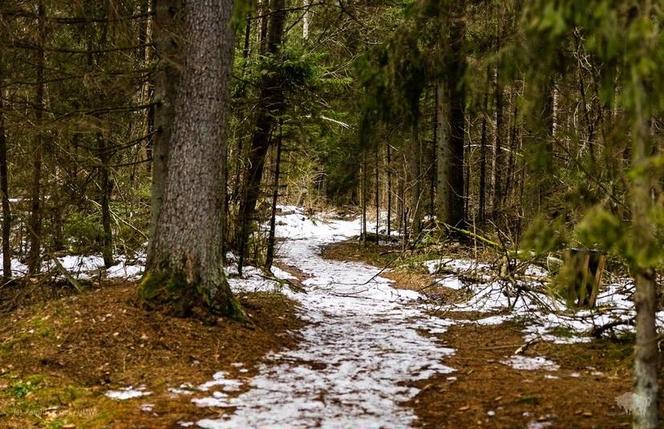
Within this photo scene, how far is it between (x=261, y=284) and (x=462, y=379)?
5248 mm

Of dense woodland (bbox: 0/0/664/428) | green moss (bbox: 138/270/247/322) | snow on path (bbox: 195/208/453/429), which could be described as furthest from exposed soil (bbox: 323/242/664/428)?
green moss (bbox: 138/270/247/322)

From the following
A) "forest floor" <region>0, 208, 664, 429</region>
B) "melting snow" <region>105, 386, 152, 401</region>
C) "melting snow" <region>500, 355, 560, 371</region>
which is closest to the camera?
"forest floor" <region>0, 208, 664, 429</region>

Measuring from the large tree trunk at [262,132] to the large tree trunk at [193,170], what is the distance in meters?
2.80

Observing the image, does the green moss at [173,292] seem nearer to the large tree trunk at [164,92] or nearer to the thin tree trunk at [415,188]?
the large tree trunk at [164,92]

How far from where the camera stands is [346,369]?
5512 mm

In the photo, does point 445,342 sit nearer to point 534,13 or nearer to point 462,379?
point 462,379

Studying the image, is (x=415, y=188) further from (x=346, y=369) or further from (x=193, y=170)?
(x=346, y=369)

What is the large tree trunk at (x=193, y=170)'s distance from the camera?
6363mm

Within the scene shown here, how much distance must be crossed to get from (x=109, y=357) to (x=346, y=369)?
243cm

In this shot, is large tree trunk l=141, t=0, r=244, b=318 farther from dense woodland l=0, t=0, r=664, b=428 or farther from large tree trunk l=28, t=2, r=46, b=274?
large tree trunk l=28, t=2, r=46, b=274

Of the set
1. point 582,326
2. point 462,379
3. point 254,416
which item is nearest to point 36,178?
point 254,416

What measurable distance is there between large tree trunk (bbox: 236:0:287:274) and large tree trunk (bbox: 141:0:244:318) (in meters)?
2.80

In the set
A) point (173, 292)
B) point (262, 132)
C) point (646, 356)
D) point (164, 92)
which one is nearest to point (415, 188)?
point (262, 132)

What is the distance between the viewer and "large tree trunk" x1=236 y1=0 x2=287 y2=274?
Answer: 9.54 meters
